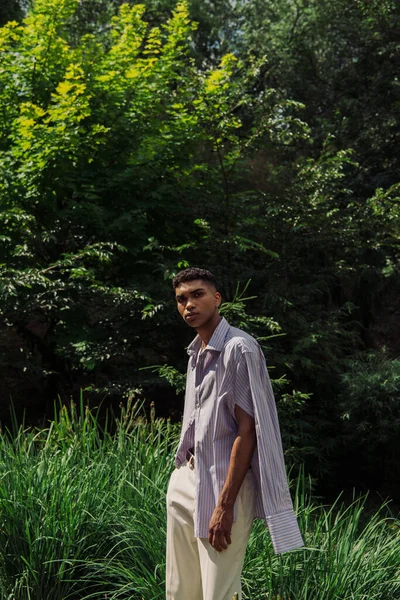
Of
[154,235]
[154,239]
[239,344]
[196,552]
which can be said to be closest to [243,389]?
[239,344]

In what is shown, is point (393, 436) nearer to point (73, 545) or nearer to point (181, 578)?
point (73, 545)

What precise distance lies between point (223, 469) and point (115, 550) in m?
1.72

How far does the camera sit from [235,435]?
2.89 m

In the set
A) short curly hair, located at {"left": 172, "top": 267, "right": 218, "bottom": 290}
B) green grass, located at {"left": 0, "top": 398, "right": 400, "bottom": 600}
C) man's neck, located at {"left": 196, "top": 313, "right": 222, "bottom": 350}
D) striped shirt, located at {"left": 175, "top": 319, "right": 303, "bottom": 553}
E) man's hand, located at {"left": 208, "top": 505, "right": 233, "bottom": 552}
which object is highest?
short curly hair, located at {"left": 172, "top": 267, "right": 218, "bottom": 290}

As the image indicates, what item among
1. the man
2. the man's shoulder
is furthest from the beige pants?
the man's shoulder

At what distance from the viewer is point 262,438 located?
2805 mm

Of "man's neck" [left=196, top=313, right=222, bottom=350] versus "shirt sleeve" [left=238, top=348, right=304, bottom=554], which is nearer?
"shirt sleeve" [left=238, top=348, right=304, bottom=554]

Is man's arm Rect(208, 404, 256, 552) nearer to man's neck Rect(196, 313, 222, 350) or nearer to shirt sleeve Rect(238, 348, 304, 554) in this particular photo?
shirt sleeve Rect(238, 348, 304, 554)

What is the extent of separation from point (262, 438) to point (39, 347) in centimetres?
714

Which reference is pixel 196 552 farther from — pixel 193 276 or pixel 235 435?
pixel 193 276

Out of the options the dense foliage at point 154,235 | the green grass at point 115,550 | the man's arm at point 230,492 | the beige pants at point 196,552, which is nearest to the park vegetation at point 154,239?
the dense foliage at point 154,235

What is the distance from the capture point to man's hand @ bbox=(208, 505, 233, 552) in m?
2.75

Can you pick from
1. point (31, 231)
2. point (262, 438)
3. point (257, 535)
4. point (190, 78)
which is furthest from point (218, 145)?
point (262, 438)

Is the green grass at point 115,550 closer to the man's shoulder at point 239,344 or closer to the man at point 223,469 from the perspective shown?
the man at point 223,469
